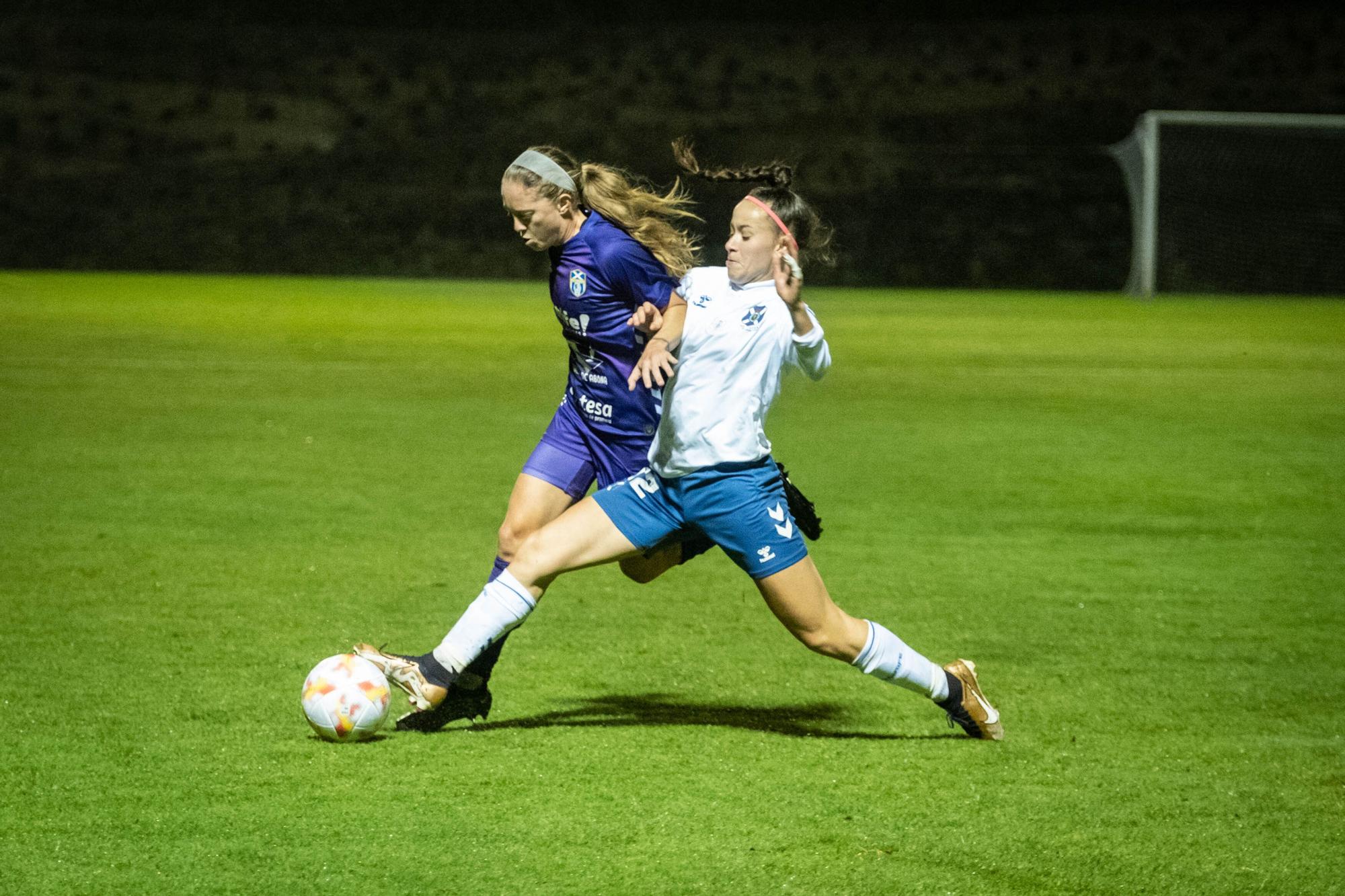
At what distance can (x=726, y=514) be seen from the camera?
4.04 m

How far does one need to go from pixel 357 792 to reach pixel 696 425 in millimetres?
1230

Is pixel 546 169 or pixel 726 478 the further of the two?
pixel 546 169

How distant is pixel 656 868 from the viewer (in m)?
3.29

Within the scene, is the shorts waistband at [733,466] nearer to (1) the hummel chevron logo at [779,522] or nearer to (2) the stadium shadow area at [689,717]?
(1) the hummel chevron logo at [779,522]

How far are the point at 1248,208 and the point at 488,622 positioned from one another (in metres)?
29.7

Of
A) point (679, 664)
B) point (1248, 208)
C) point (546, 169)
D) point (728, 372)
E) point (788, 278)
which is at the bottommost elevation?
point (1248, 208)

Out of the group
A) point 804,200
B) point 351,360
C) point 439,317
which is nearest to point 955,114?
point 439,317

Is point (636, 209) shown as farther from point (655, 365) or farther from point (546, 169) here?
point (655, 365)

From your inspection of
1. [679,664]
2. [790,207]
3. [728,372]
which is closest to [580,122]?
[679,664]

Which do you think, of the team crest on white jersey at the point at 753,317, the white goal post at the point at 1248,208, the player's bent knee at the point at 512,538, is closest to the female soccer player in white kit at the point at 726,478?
the team crest on white jersey at the point at 753,317

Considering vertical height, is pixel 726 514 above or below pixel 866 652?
above

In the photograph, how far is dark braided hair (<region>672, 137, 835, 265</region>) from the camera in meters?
4.07

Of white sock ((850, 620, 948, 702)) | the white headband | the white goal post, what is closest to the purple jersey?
the white headband

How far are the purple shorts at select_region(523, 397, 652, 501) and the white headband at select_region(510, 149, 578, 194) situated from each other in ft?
2.21
